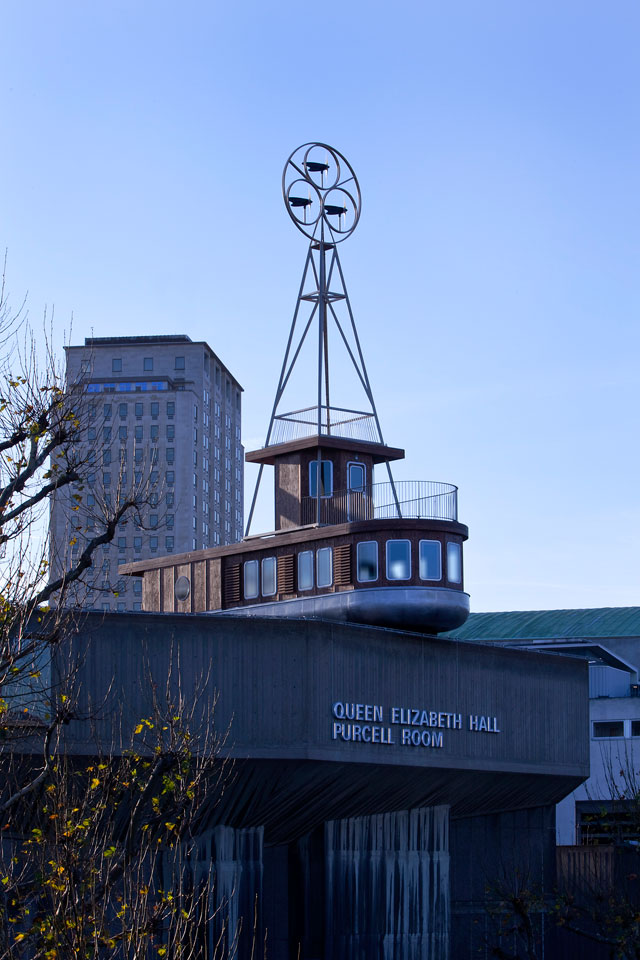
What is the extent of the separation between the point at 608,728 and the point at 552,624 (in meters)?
18.2

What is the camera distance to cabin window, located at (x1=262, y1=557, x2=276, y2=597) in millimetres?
52312

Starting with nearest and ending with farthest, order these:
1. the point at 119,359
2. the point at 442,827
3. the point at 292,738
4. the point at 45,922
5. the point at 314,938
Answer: the point at 45,922, the point at 292,738, the point at 314,938, the point at 442,827, the point at 119,359

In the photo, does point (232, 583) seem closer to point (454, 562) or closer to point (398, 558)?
point (398, 558)

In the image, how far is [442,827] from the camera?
171 ft

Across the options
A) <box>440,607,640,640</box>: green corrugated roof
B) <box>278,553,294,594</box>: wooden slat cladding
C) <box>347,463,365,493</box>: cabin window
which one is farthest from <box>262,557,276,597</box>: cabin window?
<box>440,607,640,640</box>: green corrugated roof

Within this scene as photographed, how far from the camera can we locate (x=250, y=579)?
53219 millimetres

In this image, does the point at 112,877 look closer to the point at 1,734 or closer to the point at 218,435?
the point at 1,734

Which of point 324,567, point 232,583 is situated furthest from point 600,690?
point 324,567

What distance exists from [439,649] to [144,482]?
78.8ft

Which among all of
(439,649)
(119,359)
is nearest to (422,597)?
(439,649)

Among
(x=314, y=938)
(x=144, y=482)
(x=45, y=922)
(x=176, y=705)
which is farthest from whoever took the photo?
(x=314, y=938)

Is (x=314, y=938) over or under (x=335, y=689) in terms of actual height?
under

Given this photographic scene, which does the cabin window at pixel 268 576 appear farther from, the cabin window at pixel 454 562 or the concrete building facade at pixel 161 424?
the concrete building facade at pixel 161 424

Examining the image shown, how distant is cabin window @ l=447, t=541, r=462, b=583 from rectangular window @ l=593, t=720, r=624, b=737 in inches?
1159
